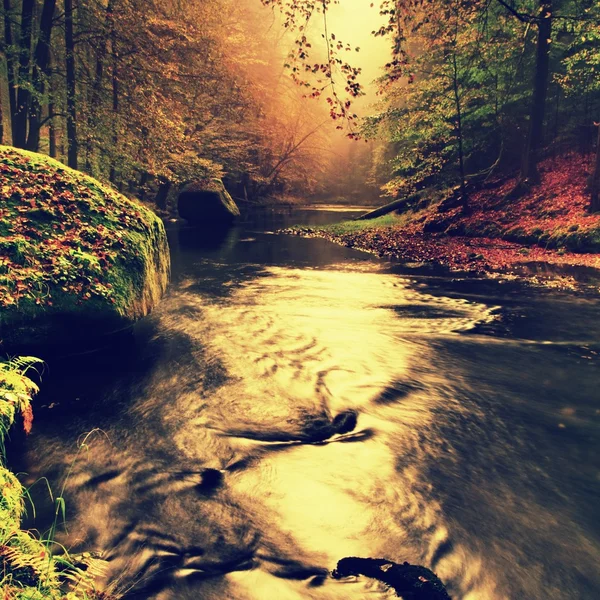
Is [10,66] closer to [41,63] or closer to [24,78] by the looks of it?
[41,63]

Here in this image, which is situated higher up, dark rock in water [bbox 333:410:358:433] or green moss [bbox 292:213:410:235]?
green moss [bbox 292:213:410:235]

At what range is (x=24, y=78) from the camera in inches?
521

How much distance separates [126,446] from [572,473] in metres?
4.12

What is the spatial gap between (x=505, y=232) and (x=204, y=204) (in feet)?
64.3

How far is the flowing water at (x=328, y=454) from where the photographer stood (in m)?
2.81

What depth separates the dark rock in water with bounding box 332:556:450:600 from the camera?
2588 mm

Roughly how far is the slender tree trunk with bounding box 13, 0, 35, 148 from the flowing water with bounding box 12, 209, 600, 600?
10864 mm

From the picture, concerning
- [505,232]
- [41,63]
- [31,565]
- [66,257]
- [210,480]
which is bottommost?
[210,480]

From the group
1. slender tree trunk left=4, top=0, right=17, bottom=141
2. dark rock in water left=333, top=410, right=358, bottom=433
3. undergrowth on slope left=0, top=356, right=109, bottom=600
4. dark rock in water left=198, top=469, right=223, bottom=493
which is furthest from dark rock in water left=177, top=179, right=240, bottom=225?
undergrowth on slope left=0, top=356, right=109, bottom=600

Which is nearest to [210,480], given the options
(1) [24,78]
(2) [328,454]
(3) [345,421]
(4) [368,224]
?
(2) [328,454]

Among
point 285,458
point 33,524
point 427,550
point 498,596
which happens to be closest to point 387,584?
point 427,550

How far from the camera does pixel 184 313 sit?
A: 28.2ft

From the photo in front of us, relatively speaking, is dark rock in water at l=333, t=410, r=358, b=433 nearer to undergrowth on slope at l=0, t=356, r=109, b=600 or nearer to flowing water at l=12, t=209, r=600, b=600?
flowing water at l=12, t=209, r=600, b=600

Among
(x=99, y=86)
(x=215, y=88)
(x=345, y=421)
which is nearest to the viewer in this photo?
(x=345, y=421)
